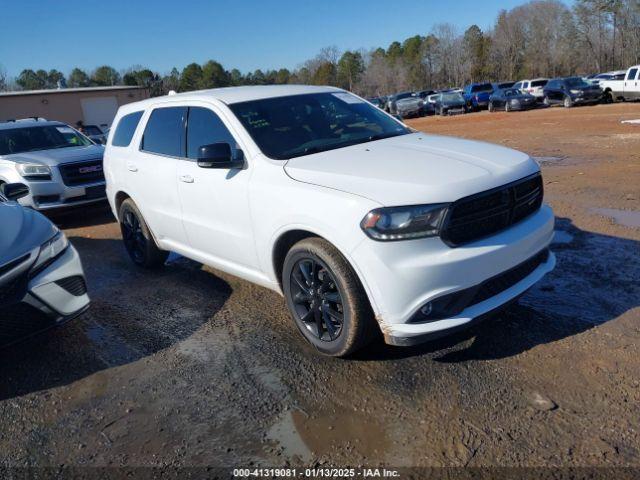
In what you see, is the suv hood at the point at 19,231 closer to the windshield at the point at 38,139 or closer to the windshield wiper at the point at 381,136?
the windshield wiper at the point at 381,136

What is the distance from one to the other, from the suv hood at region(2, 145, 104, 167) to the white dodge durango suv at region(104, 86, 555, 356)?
4.63 metres

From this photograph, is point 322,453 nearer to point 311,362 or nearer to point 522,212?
point 311,362

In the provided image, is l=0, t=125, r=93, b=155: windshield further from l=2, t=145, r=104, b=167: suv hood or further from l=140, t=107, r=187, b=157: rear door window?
l=140, t=107, r=187, b=157: rear door window

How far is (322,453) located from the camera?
9.24 ft

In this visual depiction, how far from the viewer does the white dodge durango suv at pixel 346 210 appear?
3115mm

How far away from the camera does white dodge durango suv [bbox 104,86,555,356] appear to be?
3.12 meters

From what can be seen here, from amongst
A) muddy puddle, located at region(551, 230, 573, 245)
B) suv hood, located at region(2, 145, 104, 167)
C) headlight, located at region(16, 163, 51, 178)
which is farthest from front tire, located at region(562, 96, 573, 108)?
headlight, located at region(16, 163, 51, 178)

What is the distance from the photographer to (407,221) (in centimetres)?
310

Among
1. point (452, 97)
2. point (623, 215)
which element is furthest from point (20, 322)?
point (452, 97)

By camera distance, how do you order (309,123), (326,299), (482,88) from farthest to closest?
(482,88) → (309,123) → (326,299)

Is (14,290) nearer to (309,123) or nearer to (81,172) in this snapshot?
(309,123)

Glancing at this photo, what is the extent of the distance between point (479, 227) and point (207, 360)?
2136 mm

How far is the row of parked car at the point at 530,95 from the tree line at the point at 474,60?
38.4m

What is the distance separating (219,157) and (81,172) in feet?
20.1
